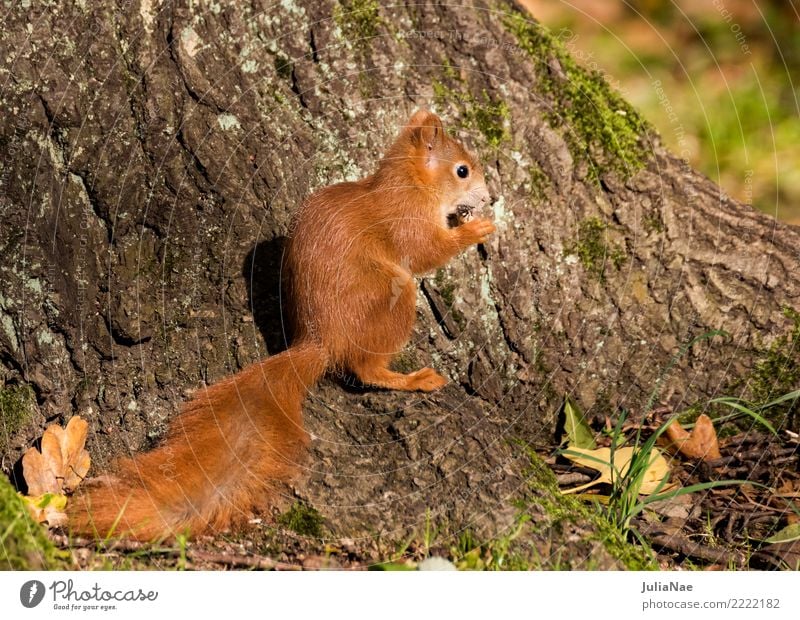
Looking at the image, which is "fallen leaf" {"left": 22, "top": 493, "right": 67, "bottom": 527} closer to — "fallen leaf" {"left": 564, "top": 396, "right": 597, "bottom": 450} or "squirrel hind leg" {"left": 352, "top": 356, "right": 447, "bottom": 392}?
"squirrel hind leg" {"left": 352, "top": 356, "right": 447, "bottom": 392}

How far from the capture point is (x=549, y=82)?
102 inches

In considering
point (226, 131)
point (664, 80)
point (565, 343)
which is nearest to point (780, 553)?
point (565, 343)

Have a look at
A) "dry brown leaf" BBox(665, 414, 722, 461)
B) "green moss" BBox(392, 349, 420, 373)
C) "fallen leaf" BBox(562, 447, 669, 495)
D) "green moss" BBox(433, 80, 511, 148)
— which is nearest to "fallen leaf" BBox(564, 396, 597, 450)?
"fallen leaf" BBox(562, 447, 669, 495)

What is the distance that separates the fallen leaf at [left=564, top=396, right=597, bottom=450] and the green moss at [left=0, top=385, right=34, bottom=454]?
1527mm

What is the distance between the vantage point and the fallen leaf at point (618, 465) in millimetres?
2418

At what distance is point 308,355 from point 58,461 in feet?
2.36

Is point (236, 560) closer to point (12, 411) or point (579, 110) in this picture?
point (12, 411)

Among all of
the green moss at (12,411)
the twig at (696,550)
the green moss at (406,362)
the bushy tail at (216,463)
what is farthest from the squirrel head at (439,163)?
the green moss at (12,411)

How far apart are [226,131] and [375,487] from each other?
1.03m

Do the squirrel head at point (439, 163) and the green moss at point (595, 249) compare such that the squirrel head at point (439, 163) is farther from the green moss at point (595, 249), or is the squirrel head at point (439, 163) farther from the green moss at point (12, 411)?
the green moss at point (12, 411)

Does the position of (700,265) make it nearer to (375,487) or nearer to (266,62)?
(375,487)

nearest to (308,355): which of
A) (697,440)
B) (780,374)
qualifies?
(697,440)

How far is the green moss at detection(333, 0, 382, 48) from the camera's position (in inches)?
95.8

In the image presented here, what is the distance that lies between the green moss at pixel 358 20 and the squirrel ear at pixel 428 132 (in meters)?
0.27
